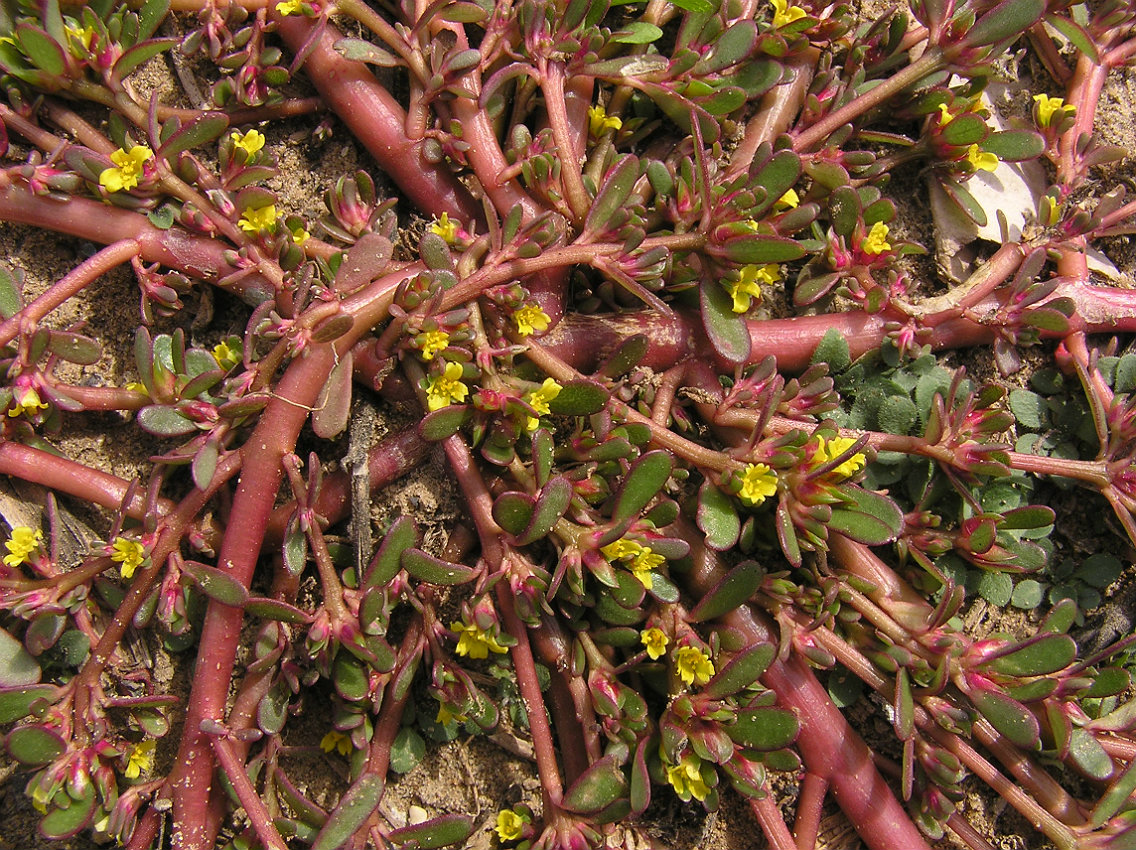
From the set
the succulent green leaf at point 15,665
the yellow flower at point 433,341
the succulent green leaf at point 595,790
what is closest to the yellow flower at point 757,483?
the succulent green leaf at point 595,790

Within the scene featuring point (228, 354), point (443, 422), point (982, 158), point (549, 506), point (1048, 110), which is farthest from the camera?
point (1048, 110)

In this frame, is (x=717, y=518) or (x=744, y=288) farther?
(x=744, y=288)

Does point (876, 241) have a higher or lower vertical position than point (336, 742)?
higher

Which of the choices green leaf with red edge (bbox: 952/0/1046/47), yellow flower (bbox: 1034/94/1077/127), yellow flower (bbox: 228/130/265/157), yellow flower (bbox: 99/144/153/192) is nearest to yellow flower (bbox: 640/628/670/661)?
yellow flower (bbox: 228/130/265/157)

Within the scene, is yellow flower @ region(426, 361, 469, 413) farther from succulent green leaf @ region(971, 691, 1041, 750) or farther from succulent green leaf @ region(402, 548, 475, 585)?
succulent green leaf @ region(971, 691, 1041, 750)

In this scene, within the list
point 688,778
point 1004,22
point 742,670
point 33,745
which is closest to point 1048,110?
point 1004,22

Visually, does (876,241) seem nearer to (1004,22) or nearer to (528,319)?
(1004,22)

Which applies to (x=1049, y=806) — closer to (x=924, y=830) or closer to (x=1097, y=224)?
(x=924, y=830)

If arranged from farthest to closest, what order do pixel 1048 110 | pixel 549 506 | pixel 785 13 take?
pixel 1048 110
pixel 785 13
pixel 549 506
